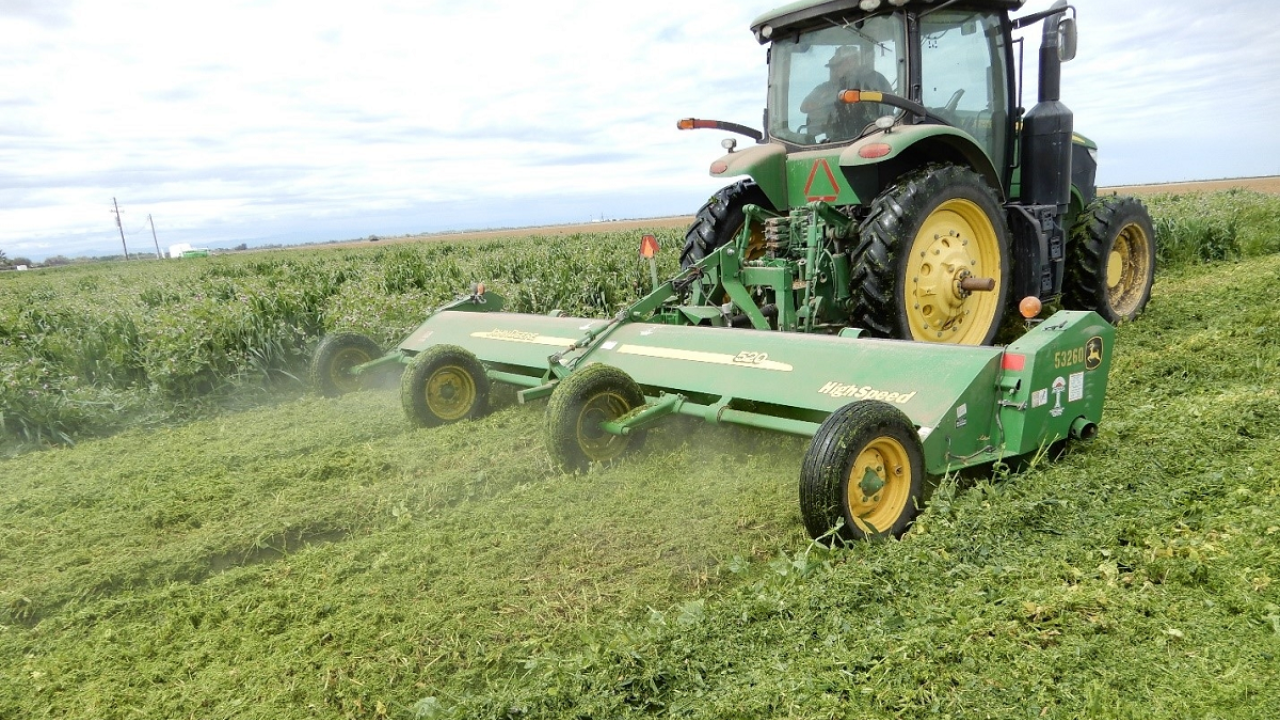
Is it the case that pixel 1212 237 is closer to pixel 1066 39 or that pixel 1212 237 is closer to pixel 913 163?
pixel 1066 39

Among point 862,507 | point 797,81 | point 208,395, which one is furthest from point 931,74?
point 208,395

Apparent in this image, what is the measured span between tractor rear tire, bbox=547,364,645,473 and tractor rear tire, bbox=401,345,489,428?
3.99 feet

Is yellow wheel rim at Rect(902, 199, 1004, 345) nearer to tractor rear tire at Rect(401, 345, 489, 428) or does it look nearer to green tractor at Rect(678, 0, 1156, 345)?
green tractor at Rect(678, 0, 1156, 345)

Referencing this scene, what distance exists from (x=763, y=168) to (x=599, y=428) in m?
2.23

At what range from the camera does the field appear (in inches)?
83.5

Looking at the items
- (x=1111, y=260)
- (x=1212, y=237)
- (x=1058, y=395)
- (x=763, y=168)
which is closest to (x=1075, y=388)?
(x=1058, y=395)

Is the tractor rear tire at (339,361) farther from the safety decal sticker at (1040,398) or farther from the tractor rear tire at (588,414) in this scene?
the safety decal sticker at (1040,398)

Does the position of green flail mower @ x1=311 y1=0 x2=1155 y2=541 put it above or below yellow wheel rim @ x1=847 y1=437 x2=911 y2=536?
above

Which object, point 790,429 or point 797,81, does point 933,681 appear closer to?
point 790,429

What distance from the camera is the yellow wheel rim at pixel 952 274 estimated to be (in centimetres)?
467

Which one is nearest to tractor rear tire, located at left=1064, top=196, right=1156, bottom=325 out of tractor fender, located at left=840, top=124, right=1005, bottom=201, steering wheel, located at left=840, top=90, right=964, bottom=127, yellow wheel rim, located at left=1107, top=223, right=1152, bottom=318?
yellow wheel rim, located at left=1107, top=223, right=1152, bottom=318

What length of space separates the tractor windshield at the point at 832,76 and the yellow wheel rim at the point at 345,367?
3421mm

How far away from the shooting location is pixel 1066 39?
17.5ft

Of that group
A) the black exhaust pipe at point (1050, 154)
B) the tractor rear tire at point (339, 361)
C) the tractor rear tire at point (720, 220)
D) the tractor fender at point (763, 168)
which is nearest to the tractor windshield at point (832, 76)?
the tractor fender at point (763, 168)
